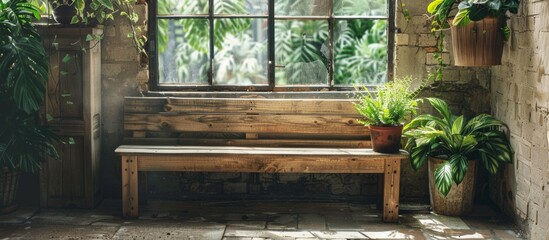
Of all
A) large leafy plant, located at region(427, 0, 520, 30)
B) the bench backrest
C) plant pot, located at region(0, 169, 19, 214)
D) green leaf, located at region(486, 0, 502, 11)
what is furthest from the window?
plant pot, located at region(0, 169, 19, 214)

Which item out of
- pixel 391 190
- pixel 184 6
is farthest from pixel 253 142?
pixel 184 6

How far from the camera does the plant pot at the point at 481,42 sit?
16.5 ft

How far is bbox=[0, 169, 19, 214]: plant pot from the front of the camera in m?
5.40

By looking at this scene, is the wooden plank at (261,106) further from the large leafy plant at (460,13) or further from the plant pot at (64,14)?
the plant pot at (64,14)

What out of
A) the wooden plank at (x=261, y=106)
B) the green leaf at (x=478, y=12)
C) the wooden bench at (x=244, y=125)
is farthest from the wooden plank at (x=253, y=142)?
the green leaf at (x=478, y=12)

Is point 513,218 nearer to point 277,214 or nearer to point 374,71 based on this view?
point 277,214

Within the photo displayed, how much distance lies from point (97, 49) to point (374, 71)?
4.76 m

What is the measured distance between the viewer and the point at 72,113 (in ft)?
18.4

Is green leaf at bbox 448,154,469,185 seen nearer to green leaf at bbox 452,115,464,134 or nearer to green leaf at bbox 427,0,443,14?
green leaf at bbox 452,115,464,134

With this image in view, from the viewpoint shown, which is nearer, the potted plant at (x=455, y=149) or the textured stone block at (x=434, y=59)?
the potted plant at (x=455, y=149)

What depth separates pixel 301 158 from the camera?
5.34 meters

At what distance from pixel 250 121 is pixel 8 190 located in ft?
6.26

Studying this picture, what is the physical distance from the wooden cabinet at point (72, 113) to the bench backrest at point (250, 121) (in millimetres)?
326

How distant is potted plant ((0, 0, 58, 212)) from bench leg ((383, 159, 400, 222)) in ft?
8.01
